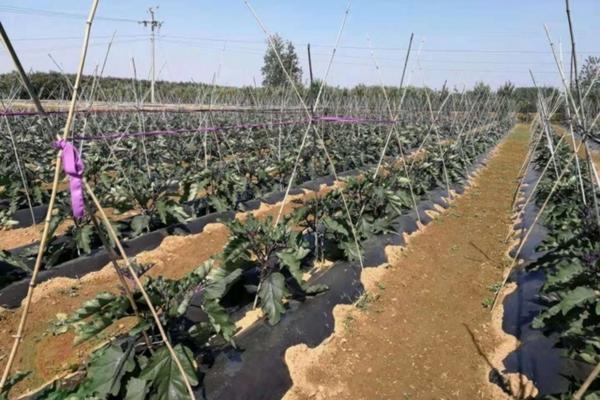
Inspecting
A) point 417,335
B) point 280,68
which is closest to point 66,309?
point 417,335

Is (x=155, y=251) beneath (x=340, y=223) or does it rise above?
beneath

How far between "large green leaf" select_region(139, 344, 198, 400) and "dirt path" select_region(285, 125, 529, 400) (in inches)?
37.0

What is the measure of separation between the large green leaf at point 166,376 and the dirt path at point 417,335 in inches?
37.0

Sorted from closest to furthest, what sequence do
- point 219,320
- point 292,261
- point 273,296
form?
point 219,320 < point 273,296 < point 292,261

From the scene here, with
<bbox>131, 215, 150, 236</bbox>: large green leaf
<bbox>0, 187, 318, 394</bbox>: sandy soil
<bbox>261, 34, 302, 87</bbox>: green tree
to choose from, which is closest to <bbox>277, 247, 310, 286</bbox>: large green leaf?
<bbox>0, 187, 318, 394</bbox>: sandy soil

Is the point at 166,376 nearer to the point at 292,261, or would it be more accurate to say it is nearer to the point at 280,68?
the point at 292,261

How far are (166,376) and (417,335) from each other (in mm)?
2387

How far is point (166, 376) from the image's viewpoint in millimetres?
2334

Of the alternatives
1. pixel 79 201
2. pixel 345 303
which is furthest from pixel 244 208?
pixel 79 201

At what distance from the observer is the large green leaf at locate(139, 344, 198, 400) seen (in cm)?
230

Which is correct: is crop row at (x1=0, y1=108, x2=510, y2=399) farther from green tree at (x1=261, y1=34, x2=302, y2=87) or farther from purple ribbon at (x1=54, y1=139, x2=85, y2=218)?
green tree at (x1=261, y1=34, x2=302, y2=87)

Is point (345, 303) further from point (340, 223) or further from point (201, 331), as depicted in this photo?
point (201, 331)

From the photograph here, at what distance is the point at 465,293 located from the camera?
4.85 metres

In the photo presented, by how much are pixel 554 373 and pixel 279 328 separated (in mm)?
1922
